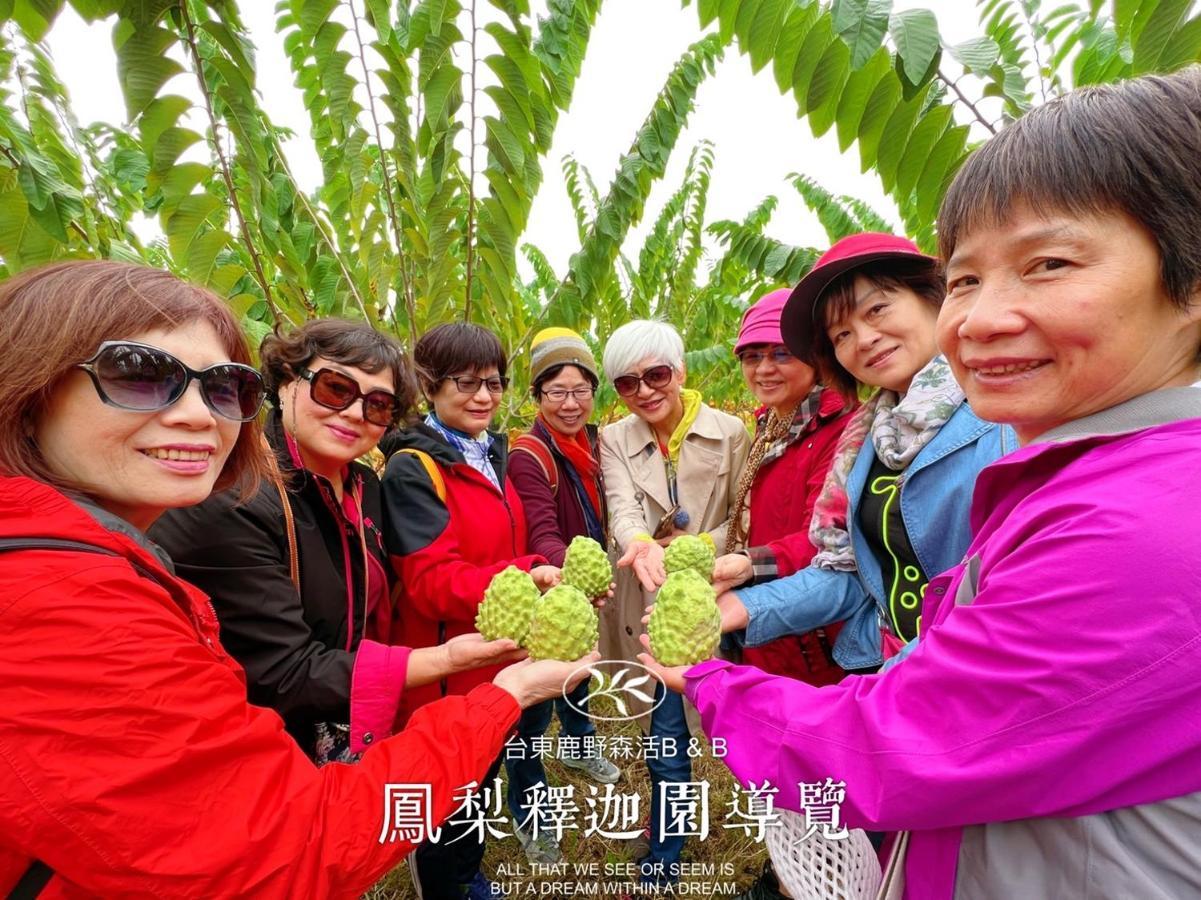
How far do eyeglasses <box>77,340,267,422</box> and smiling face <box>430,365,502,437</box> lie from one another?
1.71m

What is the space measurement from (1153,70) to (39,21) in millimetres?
4028

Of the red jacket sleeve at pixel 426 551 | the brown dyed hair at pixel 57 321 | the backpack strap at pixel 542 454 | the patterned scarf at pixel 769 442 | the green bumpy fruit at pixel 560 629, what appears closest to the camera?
the brown dyed hair at pixel 57 321

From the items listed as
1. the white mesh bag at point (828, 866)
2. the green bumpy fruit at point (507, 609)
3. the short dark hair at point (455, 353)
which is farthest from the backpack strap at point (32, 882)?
the short dark hair at point (455, 353)

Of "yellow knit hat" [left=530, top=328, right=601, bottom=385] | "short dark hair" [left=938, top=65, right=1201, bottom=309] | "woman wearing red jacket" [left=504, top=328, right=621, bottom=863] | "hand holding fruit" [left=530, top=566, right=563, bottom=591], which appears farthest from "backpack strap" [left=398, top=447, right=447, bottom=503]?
"short dark hair" [left=938, top=65, right=1201, bottom=309]

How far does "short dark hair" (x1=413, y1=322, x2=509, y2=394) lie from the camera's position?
10.8 feet

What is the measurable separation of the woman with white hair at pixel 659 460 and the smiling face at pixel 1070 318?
2483mm

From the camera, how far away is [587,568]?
2.58 m

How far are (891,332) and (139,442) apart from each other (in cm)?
245

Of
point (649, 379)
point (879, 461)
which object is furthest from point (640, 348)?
point (879, 461)

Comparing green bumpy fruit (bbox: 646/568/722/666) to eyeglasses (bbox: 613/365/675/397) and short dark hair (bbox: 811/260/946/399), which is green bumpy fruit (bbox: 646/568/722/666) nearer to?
short dark hair (bbox: 811/260/946/399)

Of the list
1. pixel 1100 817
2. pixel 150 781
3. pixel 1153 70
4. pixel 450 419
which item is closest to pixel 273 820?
pixel 150 781

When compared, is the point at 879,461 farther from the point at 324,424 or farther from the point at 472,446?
the point at 324,424

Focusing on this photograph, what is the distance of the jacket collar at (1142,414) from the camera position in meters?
1.01

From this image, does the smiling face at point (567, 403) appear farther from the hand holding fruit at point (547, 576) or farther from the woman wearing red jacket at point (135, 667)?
the woman wearing red jacket at point (135, 667)
